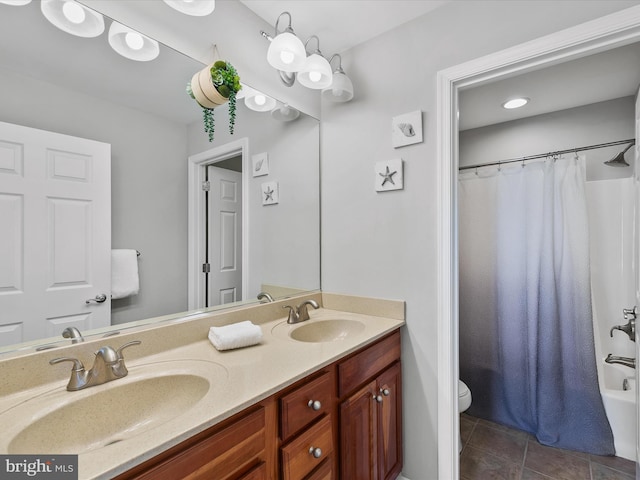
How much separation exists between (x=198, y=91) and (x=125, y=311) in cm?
91

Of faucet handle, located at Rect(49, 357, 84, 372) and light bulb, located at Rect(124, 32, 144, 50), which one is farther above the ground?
light bulb, located at Rect(124, 32, 144, 50)

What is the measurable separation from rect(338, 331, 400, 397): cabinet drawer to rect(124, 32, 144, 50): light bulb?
4.61ft

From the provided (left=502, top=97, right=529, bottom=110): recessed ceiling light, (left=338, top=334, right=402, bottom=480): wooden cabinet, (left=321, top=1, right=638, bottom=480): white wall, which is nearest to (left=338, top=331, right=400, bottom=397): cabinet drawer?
(left=338, top=334, right=402, bottom=480): wooden cabinet

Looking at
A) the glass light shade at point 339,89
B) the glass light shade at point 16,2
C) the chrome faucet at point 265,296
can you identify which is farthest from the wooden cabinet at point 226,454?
the glass light shade at point 339,89

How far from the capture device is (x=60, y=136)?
982 millimetres

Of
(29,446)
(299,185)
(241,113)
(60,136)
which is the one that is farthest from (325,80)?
(29,446)

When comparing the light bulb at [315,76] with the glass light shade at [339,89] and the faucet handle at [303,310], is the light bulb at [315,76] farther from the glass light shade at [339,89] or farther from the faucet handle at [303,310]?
the faucet handle at [303,310]

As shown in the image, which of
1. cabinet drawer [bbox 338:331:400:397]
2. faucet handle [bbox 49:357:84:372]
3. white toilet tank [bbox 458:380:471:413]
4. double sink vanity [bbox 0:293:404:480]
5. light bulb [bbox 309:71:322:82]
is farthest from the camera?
white toilet tank [bbox 458:380:471:413]

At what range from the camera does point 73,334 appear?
3.21 ft

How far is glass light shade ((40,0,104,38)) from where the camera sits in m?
0.97

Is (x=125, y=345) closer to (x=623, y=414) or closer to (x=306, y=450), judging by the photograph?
(x=306, y=450)

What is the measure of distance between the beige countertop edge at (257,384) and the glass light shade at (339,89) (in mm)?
1204

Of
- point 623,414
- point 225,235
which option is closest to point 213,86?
point 225,235

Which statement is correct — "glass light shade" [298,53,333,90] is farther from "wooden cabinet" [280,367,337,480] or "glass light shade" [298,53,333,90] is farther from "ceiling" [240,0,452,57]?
"wooden cabinet" [280,367,337,480]
